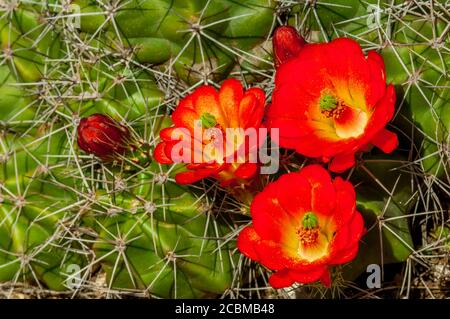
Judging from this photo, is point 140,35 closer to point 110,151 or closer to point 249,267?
point 110,151

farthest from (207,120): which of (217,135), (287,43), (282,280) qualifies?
(282,280)

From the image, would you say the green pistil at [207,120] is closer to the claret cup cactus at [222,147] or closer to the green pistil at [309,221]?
the claret cup cactus at [222,147]

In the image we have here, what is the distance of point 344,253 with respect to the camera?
1598 mm

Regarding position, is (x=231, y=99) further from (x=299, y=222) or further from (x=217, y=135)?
(x=299, y=222)

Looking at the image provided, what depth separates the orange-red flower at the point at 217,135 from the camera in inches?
68.4

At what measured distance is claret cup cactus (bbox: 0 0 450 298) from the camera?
1732 mm

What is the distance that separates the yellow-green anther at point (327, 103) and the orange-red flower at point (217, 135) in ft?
0.45

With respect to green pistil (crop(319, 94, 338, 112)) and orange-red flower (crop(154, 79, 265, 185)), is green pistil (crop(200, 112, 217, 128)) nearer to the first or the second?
orange-red flower (crop(154, 79, 265, 185))

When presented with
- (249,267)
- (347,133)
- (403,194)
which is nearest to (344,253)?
(347,133)

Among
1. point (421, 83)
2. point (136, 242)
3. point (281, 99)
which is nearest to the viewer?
point (281, 99)

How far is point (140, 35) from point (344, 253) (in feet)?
2.92

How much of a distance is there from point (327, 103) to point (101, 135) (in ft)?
1.96

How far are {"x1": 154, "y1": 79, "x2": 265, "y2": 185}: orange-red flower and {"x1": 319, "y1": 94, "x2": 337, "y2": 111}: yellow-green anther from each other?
14cm

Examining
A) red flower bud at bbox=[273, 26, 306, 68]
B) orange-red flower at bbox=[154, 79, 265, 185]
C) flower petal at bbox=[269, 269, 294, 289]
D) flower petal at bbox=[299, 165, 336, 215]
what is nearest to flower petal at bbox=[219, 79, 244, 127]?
orange-red flower at bbox=[154, 79, 265, 185]
